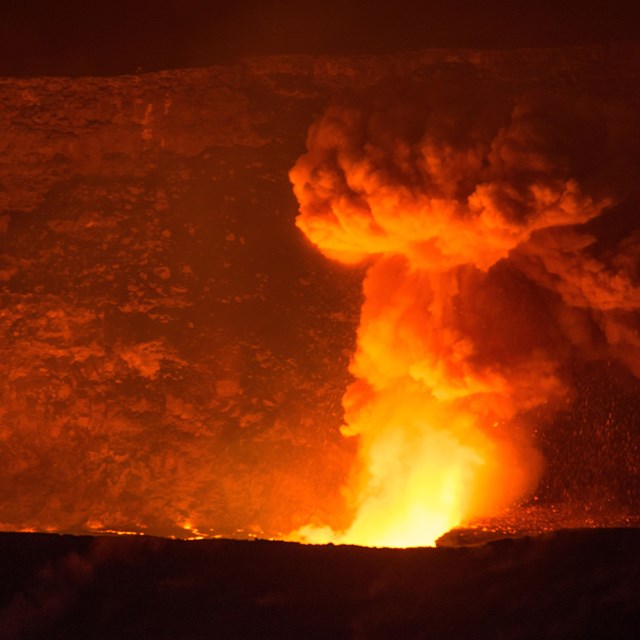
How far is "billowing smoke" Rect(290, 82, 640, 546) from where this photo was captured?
6113 mm

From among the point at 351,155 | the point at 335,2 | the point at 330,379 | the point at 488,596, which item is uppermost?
the point at 335,2

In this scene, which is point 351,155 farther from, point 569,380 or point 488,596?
point 488,596

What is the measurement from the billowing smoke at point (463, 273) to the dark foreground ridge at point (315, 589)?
2.64 m

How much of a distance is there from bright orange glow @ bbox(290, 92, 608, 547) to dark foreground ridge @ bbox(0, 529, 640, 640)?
2.59 m

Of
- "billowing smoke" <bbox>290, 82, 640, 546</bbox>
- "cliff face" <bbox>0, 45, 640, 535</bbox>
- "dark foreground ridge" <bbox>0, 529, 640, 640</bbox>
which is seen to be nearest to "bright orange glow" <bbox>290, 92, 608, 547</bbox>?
"billowing smoke" <bbox>290, 82, 640, 546</bbox>

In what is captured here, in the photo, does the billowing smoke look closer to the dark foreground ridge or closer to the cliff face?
the cliff face

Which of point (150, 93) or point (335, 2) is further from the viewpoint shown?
point (150, 93)

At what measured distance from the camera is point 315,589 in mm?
3510

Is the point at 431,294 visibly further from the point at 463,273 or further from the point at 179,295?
the point at 179,295

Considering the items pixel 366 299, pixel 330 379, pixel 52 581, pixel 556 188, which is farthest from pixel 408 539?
pixel 52 581

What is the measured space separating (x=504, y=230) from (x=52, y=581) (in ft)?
13.2

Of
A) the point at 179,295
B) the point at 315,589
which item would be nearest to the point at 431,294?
the point at 179,295

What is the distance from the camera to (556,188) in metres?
5.92

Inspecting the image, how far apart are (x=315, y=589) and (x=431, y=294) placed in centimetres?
386
